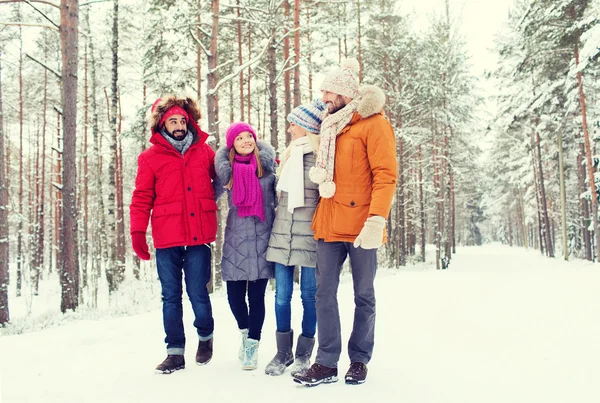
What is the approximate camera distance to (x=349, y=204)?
330 centimetres

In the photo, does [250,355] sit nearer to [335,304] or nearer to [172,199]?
[335,304]

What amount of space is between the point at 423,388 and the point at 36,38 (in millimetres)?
22543

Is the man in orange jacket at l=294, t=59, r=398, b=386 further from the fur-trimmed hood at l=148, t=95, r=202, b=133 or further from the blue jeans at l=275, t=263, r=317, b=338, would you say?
the fur-trimmed hood at l=148, t=95, r=202, b=133

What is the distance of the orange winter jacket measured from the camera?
10.6 ft

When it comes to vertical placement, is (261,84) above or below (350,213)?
above

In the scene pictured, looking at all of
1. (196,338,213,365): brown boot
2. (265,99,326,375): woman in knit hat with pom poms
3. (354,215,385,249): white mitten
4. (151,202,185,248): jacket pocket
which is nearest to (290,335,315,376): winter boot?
(265,99,326,375): woman in knit hat with pom poms

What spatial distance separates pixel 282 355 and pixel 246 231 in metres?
1.13

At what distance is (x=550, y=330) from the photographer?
5.01 meters

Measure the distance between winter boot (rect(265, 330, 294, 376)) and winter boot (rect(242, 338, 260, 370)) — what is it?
153 mm

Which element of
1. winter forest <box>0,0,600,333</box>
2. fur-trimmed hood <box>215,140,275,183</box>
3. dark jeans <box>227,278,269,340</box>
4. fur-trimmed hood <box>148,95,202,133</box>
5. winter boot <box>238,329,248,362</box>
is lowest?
winter boot <box>238,329,248,362</box>

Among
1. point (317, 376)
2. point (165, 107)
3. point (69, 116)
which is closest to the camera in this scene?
point (317, 376)

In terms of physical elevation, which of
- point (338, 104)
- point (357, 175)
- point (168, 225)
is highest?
point (338, 104)

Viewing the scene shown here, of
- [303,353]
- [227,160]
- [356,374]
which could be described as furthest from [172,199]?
[356,374]

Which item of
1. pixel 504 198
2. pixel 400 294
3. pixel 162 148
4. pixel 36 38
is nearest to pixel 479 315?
pixel 400 294
